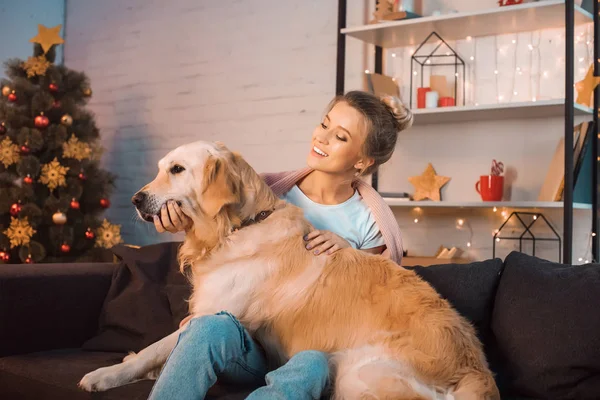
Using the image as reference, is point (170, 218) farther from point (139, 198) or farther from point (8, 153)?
point (8, 153)

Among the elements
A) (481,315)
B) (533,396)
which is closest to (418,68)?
(481,315)

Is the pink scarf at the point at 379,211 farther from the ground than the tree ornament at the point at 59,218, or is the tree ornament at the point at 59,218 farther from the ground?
the pink scarf at the point at 379,211

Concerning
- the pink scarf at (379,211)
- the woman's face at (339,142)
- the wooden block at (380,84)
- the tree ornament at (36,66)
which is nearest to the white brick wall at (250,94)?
the wooden block at (380,84)

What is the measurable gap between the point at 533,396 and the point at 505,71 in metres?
2.18

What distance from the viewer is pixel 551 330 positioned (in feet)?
6.44

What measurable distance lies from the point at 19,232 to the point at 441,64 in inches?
104

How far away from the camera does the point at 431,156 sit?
3.97m

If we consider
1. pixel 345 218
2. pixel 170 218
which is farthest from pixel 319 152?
pixel 170 218

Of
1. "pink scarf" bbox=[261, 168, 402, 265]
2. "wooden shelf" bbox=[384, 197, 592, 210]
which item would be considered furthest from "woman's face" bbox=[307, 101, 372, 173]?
"wooden shelf" bbox=[384, 197, 592, 210]

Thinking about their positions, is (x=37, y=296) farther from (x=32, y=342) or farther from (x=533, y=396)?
(x=533, y=396)

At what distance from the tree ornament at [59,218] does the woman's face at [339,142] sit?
2.50 meters

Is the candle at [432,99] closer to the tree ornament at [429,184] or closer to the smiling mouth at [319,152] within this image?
the tree ornament at [429,184]

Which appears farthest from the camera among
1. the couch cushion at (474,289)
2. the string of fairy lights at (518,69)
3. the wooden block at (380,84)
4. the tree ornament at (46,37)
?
the tree ornament at (46,37)

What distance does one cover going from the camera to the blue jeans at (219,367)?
5.39 ft
